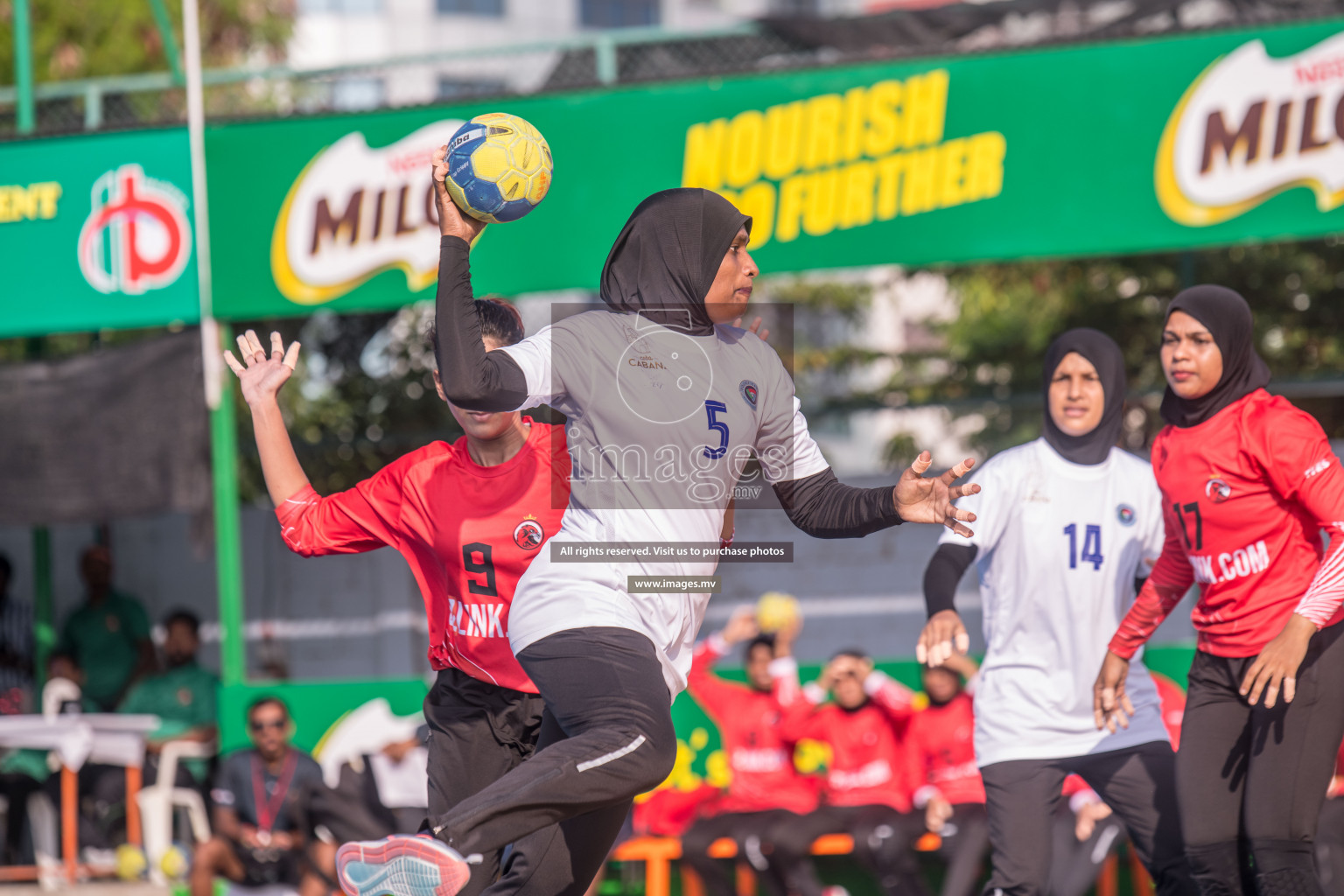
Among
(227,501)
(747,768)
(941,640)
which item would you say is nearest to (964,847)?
(747,768)

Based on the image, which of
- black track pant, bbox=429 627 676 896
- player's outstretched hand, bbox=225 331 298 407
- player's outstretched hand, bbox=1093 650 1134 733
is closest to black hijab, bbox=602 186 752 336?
black track pant, bbox=429 627 676 896

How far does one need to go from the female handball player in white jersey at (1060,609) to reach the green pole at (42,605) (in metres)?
7.29

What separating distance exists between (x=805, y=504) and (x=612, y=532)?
0.61 metres

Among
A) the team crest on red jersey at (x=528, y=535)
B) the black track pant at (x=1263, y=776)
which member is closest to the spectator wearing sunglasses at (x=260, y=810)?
the team crest on red jersey at (x=528, y=535)

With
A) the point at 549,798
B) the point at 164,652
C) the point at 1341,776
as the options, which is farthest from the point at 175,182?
the point at 1341,776

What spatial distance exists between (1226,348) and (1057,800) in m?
1.71

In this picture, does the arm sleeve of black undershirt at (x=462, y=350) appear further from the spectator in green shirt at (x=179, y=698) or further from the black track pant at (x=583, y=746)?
the spectator in green shirt at (x=179, y=698)

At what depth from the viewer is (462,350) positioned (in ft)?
11.9

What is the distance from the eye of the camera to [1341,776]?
756cm

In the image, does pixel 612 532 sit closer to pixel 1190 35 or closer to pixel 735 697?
pixel 735 697

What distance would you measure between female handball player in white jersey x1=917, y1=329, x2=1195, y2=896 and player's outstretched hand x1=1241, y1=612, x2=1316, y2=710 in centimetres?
81

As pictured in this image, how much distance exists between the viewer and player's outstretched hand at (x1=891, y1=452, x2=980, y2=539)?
12.7 ft

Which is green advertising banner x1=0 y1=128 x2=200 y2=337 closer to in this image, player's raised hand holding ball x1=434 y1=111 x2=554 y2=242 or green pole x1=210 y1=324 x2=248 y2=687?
green pole x1=210 y1=324 x2=248 y2=687

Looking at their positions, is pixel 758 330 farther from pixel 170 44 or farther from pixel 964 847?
pixel 170 44
